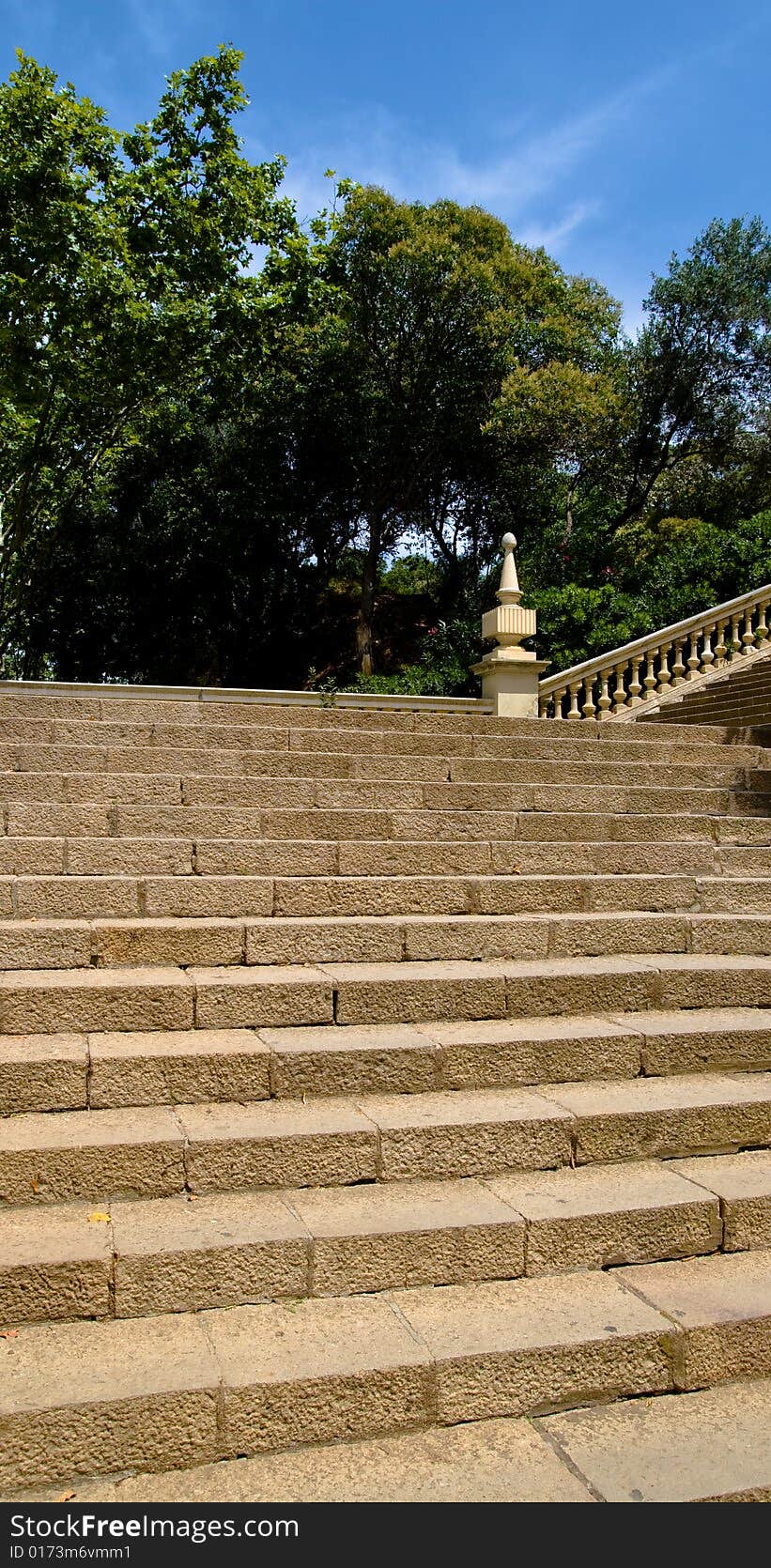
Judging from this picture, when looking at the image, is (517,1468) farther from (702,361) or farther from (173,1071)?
(702,361)

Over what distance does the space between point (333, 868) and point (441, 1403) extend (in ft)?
10.4

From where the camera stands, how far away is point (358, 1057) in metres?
3.84

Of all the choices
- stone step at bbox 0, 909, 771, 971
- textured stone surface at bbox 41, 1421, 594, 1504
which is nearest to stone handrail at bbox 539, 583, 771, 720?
stone step at bbox 0, 909, 771, 971

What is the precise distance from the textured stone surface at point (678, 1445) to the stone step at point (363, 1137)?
877 millimetres

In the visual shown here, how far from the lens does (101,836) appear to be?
225 inches

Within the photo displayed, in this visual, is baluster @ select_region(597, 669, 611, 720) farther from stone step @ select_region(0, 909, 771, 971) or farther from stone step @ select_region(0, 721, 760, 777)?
stone step @ select_region(0, 909, 771, 971)

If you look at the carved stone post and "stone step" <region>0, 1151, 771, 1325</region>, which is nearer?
"stone step" <region>0, 1151, 771, 1325</region>

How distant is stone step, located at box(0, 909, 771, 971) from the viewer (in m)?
4.45

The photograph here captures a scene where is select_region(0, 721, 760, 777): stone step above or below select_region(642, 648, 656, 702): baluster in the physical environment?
below

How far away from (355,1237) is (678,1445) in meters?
1.00

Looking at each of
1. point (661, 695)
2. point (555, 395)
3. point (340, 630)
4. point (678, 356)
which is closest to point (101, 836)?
point (661, 695)

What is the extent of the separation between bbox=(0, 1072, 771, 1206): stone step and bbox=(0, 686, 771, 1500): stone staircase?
1 cm

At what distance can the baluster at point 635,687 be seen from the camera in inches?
521

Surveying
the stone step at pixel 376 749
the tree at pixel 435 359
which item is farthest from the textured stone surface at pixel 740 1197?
the tree at pixel 435 359
